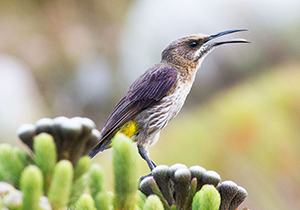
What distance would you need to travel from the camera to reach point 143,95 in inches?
87.3

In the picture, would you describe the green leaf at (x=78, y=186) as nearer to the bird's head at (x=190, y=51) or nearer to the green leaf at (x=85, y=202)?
the green leaf at (x=85, y=202)

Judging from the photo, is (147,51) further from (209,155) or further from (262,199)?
(262,199)

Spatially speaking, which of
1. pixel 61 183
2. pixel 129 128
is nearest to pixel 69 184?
pixel 61 183

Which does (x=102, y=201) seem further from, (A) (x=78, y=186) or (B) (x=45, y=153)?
(B) (x=45, y=153)

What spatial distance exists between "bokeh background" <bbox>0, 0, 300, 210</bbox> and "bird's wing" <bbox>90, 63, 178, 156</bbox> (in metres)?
2.52

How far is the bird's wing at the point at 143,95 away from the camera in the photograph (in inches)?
84.0

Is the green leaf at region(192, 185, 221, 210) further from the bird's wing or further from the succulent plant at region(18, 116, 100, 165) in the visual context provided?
the bird's wing

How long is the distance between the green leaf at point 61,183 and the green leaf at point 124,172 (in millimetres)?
105

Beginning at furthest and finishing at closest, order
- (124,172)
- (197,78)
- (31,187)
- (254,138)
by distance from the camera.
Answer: (197,78), (254,138), (124,172), (31,187)

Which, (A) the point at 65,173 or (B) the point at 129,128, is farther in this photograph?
(B) the point at 129,128

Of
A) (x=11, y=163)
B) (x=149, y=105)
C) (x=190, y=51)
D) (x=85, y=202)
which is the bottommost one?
(x=85, y=202)

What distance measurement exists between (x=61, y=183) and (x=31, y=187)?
0.18 ft

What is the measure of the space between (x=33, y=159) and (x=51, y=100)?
4.70 meters

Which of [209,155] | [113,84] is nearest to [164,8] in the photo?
[113,84]
